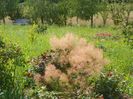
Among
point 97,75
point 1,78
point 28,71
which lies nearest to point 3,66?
point 1,78

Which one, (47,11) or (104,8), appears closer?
(104,8)

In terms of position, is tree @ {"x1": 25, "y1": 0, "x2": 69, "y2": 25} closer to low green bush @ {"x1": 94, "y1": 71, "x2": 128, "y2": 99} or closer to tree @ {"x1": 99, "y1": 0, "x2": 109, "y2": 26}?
tree @ {"x1": 99, "y1": 0, "x2": 109, "y2": 26}

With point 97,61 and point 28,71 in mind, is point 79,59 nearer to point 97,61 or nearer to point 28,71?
point 97,61

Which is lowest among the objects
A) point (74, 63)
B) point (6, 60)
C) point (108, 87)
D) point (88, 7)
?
point (88, 7)

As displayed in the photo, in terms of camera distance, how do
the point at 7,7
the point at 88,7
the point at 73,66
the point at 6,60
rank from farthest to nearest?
1. the point at 7,7
2. the point at 88,7
3. the point at 6,60
4. the point at 73,66

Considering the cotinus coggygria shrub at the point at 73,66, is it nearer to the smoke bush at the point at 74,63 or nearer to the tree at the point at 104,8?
the smoke bush at the point at 74,63

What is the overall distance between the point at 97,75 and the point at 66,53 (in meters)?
1.06

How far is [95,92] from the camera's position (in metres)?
9.66

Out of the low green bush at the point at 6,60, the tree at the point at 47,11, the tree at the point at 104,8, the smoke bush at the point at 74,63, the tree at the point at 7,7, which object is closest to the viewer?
the smoke bush at the point at 74,63

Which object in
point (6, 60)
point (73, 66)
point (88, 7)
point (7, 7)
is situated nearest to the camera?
point (73, 66)

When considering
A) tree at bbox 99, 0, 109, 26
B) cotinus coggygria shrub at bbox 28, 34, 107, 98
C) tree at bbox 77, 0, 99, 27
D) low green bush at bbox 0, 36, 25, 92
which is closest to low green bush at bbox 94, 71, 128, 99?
cotinus coggygria shrub at bbox 28, 34, 107, 98

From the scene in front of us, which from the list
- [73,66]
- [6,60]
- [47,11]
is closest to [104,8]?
[47,11]

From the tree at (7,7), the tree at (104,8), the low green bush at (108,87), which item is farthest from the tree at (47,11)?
the low green bush at (108,87)

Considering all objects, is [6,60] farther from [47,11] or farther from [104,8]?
[104,8]
